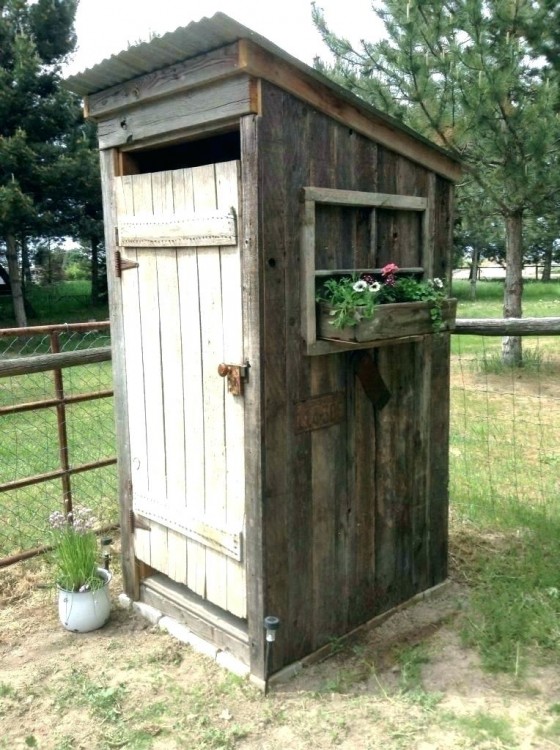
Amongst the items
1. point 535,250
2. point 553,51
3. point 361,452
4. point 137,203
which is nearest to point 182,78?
point 137,203

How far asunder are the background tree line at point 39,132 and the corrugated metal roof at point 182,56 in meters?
11.9

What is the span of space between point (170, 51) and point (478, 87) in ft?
20.8

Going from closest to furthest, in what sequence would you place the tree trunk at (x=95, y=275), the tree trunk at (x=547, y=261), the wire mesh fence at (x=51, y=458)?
the wire mesh fence at (x=51, y=458)
the tree trunk at (x=95, y=275)
the tree trunk at (x=547, y=261)

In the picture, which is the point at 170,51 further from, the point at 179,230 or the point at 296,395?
the point at 296,395

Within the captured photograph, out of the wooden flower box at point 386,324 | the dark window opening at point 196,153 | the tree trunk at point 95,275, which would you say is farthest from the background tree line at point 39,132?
the wooden flower box at point 386,324

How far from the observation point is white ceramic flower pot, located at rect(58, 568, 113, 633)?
3.09 meters

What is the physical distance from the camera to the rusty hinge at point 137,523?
3199 millimetres

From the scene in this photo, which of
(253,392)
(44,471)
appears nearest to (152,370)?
(253,392)

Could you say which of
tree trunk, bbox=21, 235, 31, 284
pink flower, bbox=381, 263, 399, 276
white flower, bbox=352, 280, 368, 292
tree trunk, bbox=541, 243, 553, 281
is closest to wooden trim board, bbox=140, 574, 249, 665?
white flower, bbox=352, 280, 368, 292

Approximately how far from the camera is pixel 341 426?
2826 millimetres

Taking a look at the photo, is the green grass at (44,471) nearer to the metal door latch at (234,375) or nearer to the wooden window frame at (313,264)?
the metal door latch at (234,375)

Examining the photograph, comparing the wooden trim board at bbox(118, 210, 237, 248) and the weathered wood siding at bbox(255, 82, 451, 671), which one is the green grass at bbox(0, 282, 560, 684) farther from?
the wooden trim board at bbox(118, 210, 237, 248)

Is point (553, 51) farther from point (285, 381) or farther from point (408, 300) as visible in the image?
point (285, 381)

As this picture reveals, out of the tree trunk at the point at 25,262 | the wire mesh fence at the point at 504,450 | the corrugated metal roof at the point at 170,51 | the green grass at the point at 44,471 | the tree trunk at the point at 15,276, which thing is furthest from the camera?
the tree trunk at the point at 25,262
